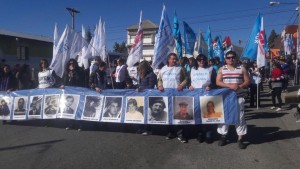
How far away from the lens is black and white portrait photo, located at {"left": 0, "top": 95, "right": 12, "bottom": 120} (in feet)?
32.4

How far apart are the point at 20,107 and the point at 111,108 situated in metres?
2.83

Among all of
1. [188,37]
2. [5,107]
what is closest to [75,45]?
[5,107]

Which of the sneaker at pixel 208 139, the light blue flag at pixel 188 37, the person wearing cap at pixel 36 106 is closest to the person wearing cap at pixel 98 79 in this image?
the person wearing cap at pixel 36 106

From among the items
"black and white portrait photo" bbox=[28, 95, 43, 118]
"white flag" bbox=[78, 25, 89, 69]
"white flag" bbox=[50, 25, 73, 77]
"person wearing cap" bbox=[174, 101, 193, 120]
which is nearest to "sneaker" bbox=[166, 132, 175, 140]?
"person wearing cap" bbox=[174, 101, 193, 120]

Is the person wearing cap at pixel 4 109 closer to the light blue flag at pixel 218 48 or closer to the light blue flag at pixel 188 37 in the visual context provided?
the light blue flag at pixel 188 37

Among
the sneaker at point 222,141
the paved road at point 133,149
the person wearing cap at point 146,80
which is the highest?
the person wearing cap at point 146,80

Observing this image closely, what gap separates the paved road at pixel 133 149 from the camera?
19.7 ft

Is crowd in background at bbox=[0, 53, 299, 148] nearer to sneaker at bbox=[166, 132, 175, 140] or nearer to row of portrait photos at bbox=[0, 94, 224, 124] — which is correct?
sneaker at bbox=[166, 132, 175, 140]

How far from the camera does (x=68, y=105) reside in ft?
29.8

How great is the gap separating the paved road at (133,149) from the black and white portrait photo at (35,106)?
1.24 ft

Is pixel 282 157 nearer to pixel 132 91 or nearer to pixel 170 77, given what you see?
pixel 170 77

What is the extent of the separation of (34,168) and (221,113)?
147 inches

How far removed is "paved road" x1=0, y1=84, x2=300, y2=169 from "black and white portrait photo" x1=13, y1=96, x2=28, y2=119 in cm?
49

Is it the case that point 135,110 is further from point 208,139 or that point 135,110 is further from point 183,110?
point 208,139
